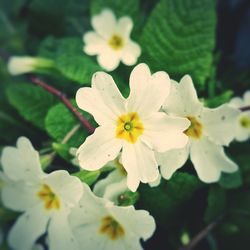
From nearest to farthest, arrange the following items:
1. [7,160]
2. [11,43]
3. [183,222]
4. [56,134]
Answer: [7,160], [56,134], [183,222], [11,43]

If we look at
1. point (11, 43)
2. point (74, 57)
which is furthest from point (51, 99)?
point (11, 43)

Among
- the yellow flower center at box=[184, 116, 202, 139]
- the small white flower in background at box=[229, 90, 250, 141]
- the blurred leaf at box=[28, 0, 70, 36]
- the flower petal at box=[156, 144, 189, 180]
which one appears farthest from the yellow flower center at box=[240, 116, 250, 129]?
the blurred leaf at box=[28, 0, 70, 36]

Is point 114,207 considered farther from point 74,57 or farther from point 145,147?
point 74,57

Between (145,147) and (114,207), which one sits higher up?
(145,147)

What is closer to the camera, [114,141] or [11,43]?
[114,141]

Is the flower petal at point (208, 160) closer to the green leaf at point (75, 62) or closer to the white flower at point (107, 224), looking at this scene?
the white flower at point (107, 224)

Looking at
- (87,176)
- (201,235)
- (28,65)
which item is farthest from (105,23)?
(201,235)

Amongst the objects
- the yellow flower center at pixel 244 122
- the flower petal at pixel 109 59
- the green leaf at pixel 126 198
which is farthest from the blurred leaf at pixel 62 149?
the yellow flower center at pixel 244 122

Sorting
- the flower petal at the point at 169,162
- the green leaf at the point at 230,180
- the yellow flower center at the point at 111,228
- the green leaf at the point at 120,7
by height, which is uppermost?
the green leaf at the point at 120,7
